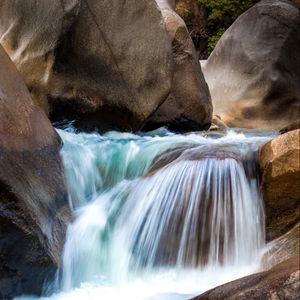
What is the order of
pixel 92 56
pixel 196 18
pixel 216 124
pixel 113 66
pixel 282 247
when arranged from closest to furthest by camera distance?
1. pixel 282 247
2. pixel 92 56
3. pixel 113 66
4. pixel 216 124
5. pixel 196 18

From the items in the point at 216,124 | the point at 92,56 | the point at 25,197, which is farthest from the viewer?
the point at 216,124

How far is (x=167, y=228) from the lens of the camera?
430 cm

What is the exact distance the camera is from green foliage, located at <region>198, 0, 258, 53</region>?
19.0 metres

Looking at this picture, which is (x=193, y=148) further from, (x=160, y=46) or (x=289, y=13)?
(x=289, y=13)

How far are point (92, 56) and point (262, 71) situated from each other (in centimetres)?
525

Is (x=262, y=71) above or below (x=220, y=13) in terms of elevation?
below

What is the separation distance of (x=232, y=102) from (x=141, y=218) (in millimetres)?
6682

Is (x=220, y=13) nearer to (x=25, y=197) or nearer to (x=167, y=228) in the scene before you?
(x=167, y=228)

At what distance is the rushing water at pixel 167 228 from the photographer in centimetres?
399

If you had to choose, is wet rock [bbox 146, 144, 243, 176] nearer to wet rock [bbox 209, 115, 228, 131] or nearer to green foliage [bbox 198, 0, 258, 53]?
wet rock [bbox 209, 115, 228, 131]

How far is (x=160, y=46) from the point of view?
21.9 ft

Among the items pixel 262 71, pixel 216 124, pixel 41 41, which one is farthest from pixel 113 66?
pixel 262 71

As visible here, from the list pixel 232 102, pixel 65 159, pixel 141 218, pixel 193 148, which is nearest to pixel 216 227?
pixel 141 218

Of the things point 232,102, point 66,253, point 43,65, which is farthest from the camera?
point 232,102
